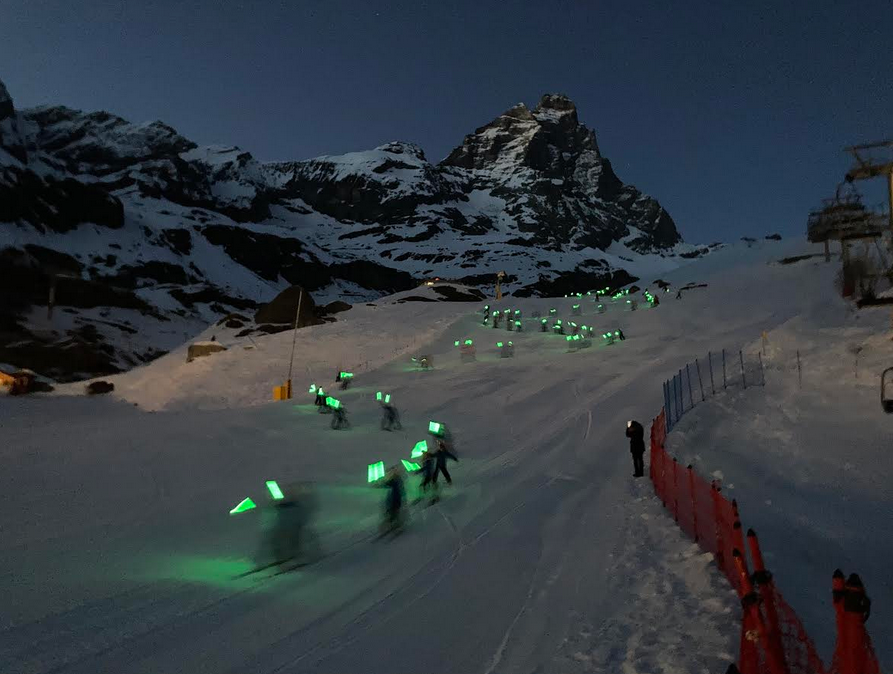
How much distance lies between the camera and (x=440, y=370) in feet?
120

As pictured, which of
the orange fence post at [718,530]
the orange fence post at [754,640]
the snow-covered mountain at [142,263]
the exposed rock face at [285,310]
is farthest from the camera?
the snow-covered mountain at [142,263]

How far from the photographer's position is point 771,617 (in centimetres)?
456

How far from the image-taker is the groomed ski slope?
20.0ft

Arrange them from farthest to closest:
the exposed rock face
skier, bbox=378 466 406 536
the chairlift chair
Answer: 1. the exposed rock face
2. the chairlift chair
3. skier, bbox=378 466 406 536

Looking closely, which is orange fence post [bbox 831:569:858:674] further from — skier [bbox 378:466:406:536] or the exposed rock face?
the exposed rock face

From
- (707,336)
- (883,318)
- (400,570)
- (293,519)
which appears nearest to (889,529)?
(400,570)

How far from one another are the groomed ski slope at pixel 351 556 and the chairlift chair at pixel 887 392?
2510 mm

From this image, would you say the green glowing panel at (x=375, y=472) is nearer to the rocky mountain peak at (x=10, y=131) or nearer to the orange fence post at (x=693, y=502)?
the orange fence post at (x=693, y=502)

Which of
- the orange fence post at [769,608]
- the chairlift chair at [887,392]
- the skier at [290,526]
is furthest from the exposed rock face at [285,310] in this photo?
the orange fence post at [769,608]

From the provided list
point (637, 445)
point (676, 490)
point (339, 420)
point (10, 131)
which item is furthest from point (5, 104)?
point (676, 490)

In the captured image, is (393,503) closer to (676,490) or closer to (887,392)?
(676,490)

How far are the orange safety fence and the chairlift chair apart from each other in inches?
425

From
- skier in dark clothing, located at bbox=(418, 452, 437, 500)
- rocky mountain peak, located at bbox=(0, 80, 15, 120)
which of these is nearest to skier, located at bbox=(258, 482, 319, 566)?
skier in dark clothing, located at bbox=(418, 452, 437, 500)

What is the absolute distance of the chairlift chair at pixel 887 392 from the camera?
15531mm
